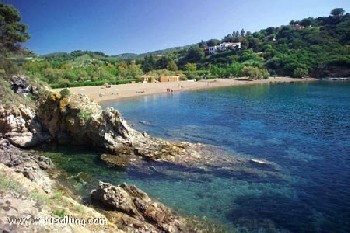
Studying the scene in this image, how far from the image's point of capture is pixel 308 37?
614 ft

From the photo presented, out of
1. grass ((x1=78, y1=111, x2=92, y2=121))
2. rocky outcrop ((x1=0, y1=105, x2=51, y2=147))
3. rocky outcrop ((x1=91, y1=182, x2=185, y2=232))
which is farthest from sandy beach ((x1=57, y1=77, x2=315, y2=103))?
rocky outcrop ((x1=91, y1=182, x2=185, y2=232))

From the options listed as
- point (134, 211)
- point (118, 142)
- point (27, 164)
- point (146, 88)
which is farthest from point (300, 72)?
point (134, 211)

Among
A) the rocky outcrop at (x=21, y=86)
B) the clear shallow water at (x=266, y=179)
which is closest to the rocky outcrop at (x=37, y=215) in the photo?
the clear shallow water at (x=266, y=179)

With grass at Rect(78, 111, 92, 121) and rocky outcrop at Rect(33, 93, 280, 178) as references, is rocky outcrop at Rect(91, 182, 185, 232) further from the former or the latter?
grass at Rect(78, 111, 92, 121)

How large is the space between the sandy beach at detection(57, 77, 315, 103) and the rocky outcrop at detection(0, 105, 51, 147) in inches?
1937

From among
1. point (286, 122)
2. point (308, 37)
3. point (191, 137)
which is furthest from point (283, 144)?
point (308, 37)

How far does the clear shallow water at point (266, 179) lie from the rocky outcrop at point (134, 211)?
2483mm

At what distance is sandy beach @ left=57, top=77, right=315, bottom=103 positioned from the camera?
9906cm

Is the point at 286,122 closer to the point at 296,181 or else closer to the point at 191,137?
the point at 191,137

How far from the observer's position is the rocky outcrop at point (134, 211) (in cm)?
1903

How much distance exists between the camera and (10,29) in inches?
1780

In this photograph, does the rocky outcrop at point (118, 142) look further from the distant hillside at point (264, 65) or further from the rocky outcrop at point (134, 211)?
the distant hillside at point (264, 65)

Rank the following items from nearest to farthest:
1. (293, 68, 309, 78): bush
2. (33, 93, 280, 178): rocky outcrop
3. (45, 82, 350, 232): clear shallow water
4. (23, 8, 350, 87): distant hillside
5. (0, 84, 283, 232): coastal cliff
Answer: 1. (45, 82, 350, 232): clear shallow water
2. (0, 84, 283, 232): coastal cliff
3. (33, 93, 280, 178): rocky outcrop
4. (23, 8, 350, 87): distant hillside
5. (293, 68, 309, 78): bush

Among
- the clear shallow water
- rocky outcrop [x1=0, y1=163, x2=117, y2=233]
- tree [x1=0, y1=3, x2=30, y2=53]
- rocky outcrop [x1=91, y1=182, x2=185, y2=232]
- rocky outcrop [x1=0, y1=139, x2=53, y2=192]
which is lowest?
the clear shallow water
